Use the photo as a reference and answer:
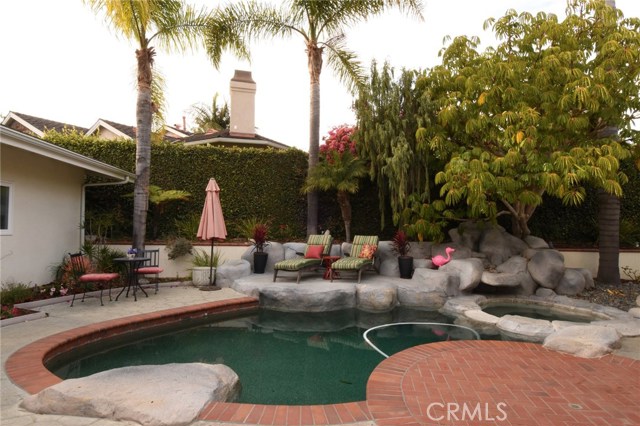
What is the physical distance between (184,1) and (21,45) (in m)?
4.18

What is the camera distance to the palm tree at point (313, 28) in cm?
1125

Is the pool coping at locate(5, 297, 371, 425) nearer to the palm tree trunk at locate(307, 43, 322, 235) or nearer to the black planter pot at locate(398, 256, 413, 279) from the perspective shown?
the black planter pot at locate(398, 256, 413, 279)

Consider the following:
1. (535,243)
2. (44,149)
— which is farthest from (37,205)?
(535,243)

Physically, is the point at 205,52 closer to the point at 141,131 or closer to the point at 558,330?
the point at 141,131

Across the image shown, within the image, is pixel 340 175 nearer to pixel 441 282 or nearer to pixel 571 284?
pixel 441 282

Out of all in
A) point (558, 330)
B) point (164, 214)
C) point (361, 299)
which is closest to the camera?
point (558, 330)

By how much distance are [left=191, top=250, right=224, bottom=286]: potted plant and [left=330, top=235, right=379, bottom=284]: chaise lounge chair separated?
311 cm

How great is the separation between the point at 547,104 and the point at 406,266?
4.80 metres

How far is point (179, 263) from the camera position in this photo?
424 inches

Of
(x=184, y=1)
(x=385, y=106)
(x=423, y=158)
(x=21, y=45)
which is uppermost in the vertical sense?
(x=184, y=1)

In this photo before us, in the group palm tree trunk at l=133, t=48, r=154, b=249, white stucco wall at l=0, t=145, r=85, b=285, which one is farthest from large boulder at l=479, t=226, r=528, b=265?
white stucco wall at l=0, t=145, r=85, b=285

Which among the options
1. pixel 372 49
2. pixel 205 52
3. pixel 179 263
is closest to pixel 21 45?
pixel 205 52
